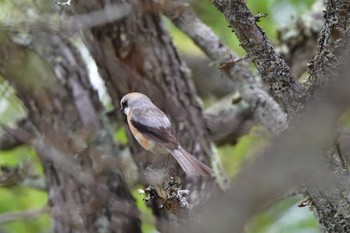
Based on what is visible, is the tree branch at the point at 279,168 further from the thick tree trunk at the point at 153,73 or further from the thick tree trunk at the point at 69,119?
the thick tree trunk at the point at 153,73

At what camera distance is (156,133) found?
3174 millimetres

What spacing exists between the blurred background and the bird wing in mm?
850

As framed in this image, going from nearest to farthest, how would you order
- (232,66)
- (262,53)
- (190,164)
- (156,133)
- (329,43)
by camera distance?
(329,43) < (262,53) < (190,164) < (156,133) < (232,66)

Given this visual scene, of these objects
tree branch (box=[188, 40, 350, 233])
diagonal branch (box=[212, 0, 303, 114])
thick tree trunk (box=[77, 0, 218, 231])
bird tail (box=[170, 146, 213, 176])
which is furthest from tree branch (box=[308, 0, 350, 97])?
thick tree trunk (box=[77, 0, 218, 231])

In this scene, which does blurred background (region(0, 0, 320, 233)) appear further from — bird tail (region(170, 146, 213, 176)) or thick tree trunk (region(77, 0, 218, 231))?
bird tail (region(170, 146, 213, 176))

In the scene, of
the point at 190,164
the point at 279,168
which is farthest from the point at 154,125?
the point at 279,168

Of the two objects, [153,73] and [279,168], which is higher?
[153,73]

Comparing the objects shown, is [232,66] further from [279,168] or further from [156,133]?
[279,168]

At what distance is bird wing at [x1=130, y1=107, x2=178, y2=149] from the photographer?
3.13 m

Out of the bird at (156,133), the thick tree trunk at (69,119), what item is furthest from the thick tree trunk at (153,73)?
the bird at (156,133)

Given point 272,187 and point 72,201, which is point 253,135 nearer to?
point 72,201

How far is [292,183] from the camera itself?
3.90 ft

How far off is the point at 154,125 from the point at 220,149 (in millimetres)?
2416

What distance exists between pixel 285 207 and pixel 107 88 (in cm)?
147
